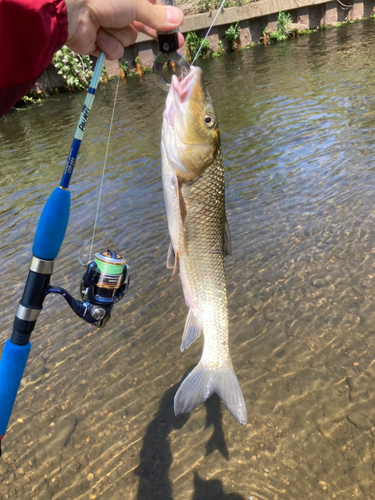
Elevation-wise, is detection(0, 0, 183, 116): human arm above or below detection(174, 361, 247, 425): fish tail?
above

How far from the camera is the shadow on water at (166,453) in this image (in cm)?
311

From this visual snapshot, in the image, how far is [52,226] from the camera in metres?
2.31

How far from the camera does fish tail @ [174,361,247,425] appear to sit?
2.48 metres

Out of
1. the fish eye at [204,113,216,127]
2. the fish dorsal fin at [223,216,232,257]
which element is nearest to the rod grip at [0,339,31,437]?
the fish dorsal fin at [223,216,232,257]

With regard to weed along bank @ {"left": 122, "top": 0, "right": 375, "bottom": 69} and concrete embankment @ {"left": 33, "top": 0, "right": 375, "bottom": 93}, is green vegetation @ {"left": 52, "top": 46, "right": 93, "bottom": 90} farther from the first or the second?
weed along bank @ {"left": 122, "top": 0, "right": 375, "bottom": 69}

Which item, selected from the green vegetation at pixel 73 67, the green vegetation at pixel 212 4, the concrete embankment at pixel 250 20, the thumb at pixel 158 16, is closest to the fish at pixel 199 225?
the thumb at pixel 158 16

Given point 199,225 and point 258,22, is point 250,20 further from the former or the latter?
point 199,225

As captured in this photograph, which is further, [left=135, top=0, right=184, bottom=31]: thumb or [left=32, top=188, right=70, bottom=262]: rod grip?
[left=32, top=188, right=70, bottom=262]: rod grip

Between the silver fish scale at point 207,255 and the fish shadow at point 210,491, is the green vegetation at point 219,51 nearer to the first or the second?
the silver fish scale at point 207,255

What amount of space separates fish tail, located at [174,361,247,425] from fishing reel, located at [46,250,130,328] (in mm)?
699

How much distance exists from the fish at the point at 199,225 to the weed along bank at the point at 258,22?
20.3 m

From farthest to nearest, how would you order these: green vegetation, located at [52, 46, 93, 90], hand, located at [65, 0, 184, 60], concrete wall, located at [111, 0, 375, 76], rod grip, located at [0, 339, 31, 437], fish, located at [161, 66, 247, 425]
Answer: concrete wall, located at [111, 0, 375, 76], green vegetation, located at [52, 46, 93, 90], fish, located at [161, 66, 247, 425], rod grip, located at [0, 339, 31, 437], hand, located at [65, 0, 184, 60]

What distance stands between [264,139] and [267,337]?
20.4 ft

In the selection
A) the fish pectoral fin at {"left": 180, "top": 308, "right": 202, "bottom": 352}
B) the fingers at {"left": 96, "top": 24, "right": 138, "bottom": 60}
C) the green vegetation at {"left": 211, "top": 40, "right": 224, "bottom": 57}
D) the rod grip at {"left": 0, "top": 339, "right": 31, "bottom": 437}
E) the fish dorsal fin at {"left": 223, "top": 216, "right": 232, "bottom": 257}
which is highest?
the fingers at {"left": 96, "top": 24, "right": 138, "bottom": 60}
